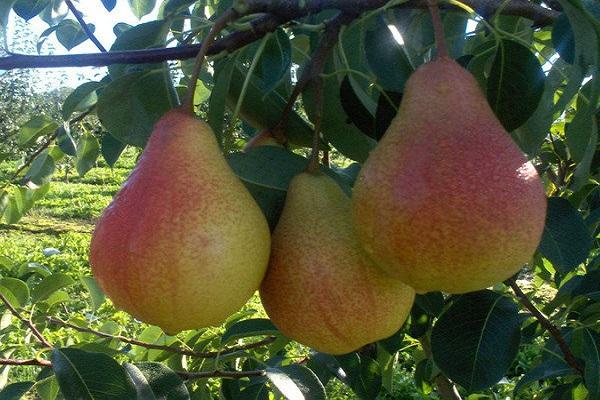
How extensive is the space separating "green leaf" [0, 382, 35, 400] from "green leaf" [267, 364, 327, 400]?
497mm

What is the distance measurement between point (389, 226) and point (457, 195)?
70 millimetres

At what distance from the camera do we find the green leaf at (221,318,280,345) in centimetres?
148

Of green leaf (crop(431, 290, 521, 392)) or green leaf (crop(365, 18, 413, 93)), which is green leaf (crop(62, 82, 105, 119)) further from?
green leaf (crop(431, 290, 521, 392))

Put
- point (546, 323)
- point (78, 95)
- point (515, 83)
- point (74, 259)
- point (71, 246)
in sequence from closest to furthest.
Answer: point (515, 83), point (546, 323), point (78, 95), point (74, 259), point (71, 246)

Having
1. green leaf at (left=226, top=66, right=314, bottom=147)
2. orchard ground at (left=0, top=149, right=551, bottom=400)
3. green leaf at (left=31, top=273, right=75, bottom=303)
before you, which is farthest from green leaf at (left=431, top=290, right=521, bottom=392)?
green leaf at (left=31, top=273, right=75, bottom=303)

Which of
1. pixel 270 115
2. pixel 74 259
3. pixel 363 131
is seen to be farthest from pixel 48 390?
pixel 74 259

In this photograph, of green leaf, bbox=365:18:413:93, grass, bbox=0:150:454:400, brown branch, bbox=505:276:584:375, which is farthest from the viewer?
grass, bbox=0:150:454:400

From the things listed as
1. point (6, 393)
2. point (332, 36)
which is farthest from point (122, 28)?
point (332, 36)

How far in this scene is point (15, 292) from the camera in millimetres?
1746

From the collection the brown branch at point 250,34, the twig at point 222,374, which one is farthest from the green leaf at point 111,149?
the brown branch at point 250,34

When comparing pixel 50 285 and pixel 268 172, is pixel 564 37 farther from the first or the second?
pixel 50 285

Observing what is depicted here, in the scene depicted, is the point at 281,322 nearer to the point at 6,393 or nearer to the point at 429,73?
the point at 429,73

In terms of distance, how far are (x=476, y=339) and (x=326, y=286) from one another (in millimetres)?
458

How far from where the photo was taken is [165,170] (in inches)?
29.1
